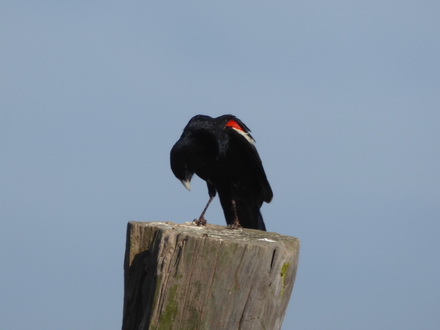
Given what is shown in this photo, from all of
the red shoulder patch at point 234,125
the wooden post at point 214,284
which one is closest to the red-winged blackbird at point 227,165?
the red shoulder patch at point 234,125

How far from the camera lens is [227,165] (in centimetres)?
654

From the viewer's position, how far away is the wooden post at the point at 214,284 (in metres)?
3.23

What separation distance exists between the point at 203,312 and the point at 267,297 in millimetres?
307

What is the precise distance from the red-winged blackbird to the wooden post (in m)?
2.73

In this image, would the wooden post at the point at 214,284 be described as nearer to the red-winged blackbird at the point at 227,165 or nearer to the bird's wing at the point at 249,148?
the red-winged blackbird at the point at 227,165

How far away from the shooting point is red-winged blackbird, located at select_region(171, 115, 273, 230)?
6.28 meters

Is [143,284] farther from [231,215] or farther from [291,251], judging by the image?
[231,215]

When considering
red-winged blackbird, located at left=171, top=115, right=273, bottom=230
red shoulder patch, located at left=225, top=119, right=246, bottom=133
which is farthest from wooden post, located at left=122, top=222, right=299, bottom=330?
red shoulder patch, located at left=225, top=119, right=246, bottom=133

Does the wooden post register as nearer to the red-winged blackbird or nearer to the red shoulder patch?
the red-winged blackbird

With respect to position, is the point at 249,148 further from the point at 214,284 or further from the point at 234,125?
the point at 214,284

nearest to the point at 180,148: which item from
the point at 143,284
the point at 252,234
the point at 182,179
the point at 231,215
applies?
the point at 182,179

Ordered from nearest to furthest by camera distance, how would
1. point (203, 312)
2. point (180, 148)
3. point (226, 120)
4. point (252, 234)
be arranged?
point (203, 312) < point (252, 234) < point (180, 148) < point (226, 120)

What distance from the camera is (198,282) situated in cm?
326

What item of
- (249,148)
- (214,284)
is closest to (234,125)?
(249,148)
